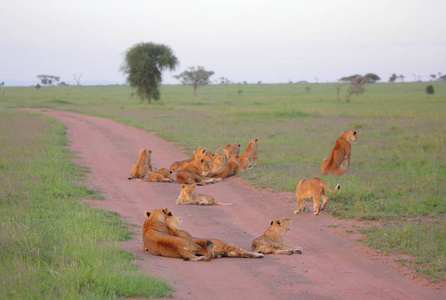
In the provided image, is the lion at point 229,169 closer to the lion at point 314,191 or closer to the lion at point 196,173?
the lion at point 196,173

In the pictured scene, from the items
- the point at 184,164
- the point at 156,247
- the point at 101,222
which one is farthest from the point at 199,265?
the point at 184,164

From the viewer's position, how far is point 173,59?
166ft

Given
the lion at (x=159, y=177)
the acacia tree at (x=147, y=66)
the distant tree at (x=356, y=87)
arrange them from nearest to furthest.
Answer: the lion at (x=159, y=177)
the acacia tree at (x=147, y=66)
the distant tree at (x=356, y=87)

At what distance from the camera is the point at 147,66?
48.3m

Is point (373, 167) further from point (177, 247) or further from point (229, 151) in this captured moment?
point (177, 247)

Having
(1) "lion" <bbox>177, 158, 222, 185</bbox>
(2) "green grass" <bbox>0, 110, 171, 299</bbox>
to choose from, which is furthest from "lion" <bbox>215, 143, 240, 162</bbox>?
(2) "green grass" <bbox>0, 110, 171, 299</bbox>

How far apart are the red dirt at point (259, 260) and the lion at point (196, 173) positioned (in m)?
0.23

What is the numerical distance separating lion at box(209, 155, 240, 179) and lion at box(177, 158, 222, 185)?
0.54 feet

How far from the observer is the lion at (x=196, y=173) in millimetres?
11219

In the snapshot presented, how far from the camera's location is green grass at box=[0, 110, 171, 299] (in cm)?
459

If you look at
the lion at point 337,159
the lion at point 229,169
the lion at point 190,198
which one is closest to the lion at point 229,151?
the lion at point 229,169

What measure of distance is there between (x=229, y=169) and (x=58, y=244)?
22.4ft

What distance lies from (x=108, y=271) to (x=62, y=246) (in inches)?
40.7

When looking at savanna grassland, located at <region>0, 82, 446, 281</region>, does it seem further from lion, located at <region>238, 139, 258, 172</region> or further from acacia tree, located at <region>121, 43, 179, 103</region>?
acacia tree, located at <region>121, 43, 179, 103</region>
